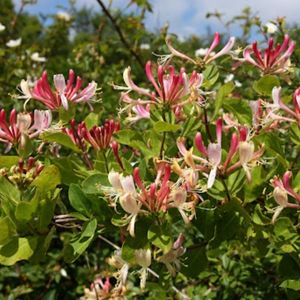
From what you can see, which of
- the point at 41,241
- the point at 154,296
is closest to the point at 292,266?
the point at 41,241

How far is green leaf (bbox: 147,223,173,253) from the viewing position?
768 mm

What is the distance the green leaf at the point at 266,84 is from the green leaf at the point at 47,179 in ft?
1.34

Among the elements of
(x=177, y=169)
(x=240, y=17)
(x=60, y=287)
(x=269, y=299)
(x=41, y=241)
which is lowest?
(x=60, y=287)

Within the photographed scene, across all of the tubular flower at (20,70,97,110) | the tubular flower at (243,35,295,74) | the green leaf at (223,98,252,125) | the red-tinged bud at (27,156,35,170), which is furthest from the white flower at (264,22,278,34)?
the red-tinged bud at (27,156,35,170)

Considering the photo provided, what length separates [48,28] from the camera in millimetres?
3703

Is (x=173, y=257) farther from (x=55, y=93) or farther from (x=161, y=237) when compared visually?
(x=55, y=93)

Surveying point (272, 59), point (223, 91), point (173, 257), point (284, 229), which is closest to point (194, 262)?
point (173, 257)

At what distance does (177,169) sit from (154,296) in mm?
705

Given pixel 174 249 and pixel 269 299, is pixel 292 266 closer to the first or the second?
pixel 174 249

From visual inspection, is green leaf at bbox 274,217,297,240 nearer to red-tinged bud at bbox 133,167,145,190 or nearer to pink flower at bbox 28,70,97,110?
red-tinged bud at bbox 133,167,145,190

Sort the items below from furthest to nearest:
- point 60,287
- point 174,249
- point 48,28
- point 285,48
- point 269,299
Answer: point 48,28
point 60,287
point 269,299
point 285,48
point 174,249

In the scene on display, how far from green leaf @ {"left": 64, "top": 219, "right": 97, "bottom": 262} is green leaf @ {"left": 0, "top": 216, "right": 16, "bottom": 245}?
90 millimetres

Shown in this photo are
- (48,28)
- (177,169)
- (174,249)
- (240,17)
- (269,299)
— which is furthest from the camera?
(48,28)

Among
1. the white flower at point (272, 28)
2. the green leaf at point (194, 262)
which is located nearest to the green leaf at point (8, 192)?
the green leaf at point (194, 262)
